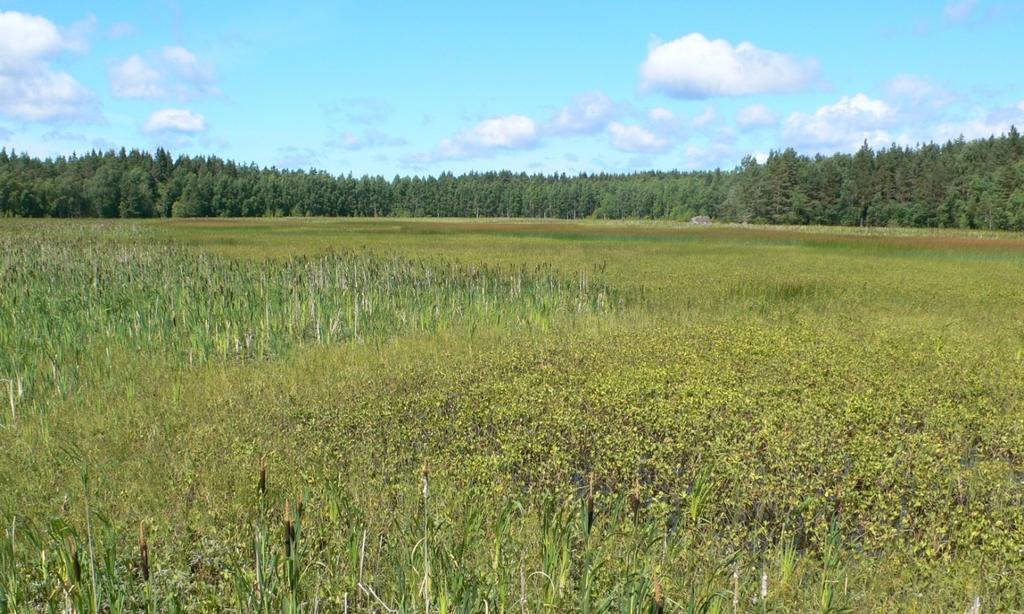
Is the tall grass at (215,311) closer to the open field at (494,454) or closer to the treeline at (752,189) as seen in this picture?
the open field at (494,454)

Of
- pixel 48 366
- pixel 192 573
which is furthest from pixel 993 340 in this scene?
pixel 48 366

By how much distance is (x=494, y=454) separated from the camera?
248 inches

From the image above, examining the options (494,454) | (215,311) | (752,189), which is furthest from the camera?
(752,189)

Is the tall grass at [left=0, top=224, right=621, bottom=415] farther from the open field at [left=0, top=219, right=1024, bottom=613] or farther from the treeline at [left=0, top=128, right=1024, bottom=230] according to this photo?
the treeline at [left=0, top=128, right=1024, bottom=230]

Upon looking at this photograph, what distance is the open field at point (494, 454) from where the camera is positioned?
13.1 feet

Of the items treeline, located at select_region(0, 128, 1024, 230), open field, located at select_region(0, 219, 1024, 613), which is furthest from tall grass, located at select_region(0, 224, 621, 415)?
treeline, located at select_region(0, 128, 1024, 230)

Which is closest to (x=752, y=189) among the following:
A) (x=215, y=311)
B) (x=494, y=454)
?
(x=215, y=311)

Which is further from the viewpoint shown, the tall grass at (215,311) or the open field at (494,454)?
the tall grass at (215,311)

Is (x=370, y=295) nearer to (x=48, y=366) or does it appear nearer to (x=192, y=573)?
(x=48, y=366)

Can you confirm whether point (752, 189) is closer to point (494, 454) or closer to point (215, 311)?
point (215, 311)

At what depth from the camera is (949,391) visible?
28.7ft

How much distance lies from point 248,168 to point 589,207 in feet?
307

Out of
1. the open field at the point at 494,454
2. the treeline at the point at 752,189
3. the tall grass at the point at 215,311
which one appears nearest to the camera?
the open field at the point at 494,454

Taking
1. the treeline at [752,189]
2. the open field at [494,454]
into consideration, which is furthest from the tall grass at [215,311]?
the treeline at [752,189]
